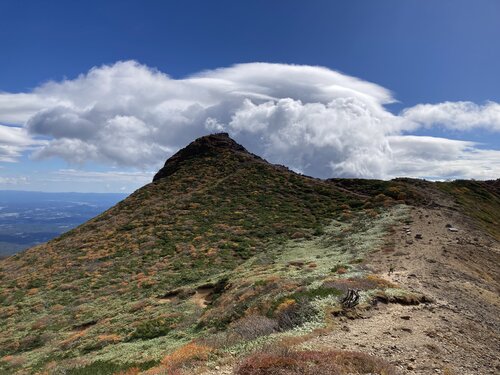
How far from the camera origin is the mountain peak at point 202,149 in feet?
316

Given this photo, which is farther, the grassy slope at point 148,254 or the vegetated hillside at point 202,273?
the grassy slope at point 148,254

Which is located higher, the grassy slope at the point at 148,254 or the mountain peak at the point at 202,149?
the mountain peak at the point at 202,149

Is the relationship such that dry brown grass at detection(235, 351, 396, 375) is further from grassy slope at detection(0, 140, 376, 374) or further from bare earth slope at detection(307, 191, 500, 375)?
grassy slope at detection(0, 140, 376, 374)

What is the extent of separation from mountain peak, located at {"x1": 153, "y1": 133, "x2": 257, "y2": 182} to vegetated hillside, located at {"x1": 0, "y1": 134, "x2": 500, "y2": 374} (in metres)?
6.23

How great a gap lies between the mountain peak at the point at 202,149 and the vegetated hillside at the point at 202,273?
6229mm

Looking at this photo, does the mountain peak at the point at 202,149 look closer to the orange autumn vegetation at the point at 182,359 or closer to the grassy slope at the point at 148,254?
the grassy slope at the point at 148,254

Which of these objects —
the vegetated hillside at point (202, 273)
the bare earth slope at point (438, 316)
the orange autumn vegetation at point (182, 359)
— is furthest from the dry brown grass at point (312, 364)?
the orange autumn vegetation at point (182, 359)

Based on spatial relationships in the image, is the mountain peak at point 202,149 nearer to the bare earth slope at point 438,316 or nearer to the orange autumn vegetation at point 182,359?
the bare earth slope at point 438,316

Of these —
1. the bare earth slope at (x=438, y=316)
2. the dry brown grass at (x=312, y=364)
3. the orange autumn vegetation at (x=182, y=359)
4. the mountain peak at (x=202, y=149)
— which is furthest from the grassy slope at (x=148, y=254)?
the bare earth slope at (x=438, y=316)

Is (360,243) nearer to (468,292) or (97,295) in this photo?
(468,292)

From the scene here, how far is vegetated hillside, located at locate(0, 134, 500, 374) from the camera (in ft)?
68.0

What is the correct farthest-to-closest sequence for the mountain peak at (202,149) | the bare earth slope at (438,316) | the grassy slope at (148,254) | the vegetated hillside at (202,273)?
1. the mountain peak at (202,149)
2. the grassy slope at (148,254)
3. the vegetated hillside at (202,273)
4. the bare earth slope at (438,316)

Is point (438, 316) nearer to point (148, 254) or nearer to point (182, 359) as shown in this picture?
point (182, 359)

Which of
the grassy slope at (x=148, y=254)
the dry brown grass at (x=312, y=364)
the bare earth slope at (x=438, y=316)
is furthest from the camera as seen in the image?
the grassy slope at (x=148, y=254)
